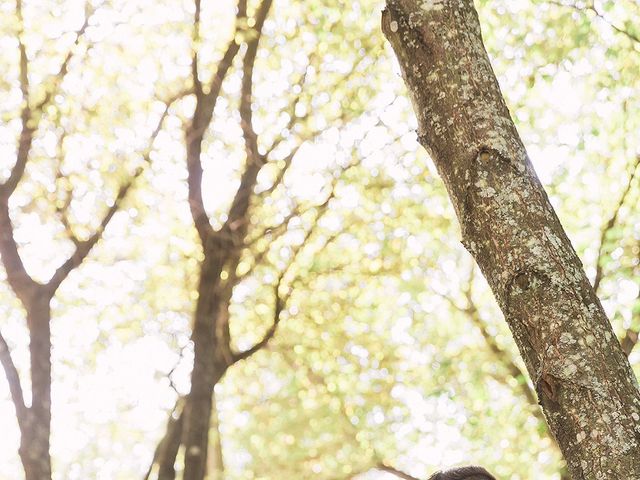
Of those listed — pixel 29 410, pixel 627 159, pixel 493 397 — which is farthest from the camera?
pixel 493 397

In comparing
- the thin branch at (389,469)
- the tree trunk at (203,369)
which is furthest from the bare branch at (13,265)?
the thin branch at (389,469)

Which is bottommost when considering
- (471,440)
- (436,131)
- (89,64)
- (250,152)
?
(436,131)

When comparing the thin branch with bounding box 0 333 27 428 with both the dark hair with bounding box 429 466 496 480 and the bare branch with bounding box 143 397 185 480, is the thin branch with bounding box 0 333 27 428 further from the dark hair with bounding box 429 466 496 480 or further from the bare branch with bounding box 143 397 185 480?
the dark hair with bounding box 429 466 496 480

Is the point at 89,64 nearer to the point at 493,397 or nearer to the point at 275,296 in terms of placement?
the point at 275,296

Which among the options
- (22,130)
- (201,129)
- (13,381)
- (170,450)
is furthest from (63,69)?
(170,450)

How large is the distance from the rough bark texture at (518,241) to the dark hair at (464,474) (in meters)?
0.71

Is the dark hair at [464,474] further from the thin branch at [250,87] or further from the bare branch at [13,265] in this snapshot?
the thin branch at [250,87]

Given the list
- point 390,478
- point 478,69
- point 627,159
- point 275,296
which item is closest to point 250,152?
point 275,296

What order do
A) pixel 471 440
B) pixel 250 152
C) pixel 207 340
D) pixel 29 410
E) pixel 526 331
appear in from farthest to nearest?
Result: 1. pixel 471 440
2. pixel 250 152
3. pixel 207 340
4. pixel 29 410
5. pixel 526 331

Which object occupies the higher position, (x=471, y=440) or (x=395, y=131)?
(x=395, y=131)

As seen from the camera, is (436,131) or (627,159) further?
(627,159)

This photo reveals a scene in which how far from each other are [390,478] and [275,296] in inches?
208

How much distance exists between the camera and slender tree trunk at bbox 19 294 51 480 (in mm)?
9516

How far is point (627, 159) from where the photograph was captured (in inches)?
528
